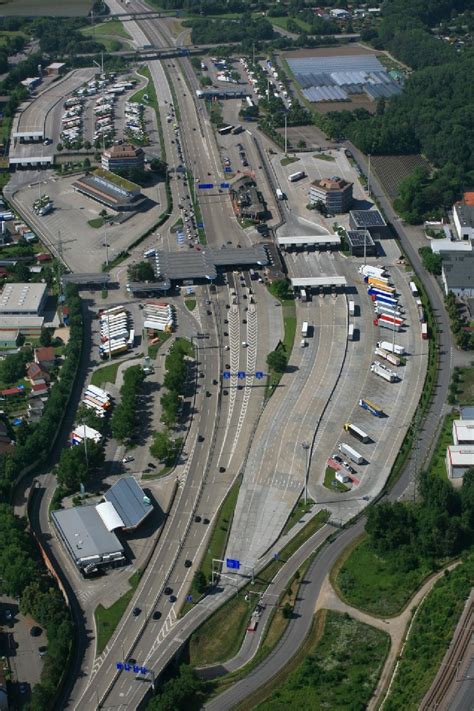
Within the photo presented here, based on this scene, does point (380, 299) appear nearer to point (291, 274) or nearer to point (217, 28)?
point (291, 274)

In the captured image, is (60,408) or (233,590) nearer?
(233,590)

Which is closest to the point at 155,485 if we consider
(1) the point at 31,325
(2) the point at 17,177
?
(1) the point at 31,325

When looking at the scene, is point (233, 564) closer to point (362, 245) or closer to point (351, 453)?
point (351, 453)

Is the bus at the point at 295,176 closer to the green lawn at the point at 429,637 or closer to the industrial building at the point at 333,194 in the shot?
the industrial building at the point at 333,194

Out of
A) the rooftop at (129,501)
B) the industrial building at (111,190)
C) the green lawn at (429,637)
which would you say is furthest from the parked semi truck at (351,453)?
the industrial building at (111,190)

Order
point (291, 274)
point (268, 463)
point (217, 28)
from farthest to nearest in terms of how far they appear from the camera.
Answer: point (217, 28) < point (291, 274) < point (268, 463)

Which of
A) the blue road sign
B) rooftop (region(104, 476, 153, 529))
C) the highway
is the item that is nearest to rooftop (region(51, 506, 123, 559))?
rooftop (region(104, 476, 153, 529))
